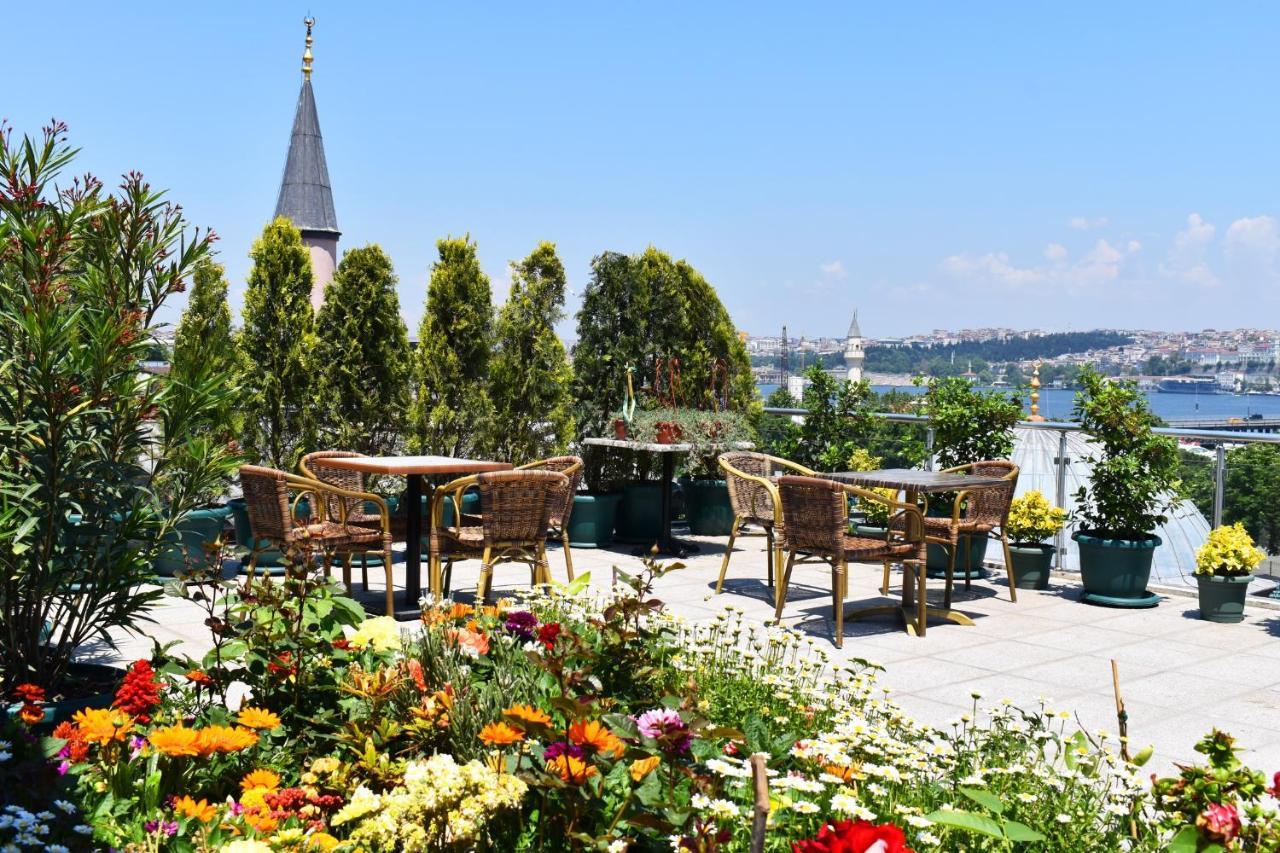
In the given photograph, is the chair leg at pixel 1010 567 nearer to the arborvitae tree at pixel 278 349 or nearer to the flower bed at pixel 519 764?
the flower bed at pixel 519 764

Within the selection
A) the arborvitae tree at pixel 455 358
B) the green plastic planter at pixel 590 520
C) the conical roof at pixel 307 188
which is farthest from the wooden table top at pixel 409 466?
A: the conical roof at pixel 307 188

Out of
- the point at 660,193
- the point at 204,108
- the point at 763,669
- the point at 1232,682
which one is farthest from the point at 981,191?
the point at 763,669

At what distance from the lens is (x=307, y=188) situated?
51.5 feet

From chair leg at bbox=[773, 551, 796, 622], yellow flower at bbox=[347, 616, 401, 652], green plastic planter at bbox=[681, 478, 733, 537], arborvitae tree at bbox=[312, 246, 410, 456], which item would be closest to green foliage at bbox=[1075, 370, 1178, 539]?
chair leg at bbox=[773, 551, 796, 622]

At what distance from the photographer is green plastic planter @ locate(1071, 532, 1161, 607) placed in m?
6.83

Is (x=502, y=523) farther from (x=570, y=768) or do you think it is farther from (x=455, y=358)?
(x=570, y=768)

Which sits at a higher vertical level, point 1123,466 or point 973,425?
point 973,425

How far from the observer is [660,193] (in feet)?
43.2

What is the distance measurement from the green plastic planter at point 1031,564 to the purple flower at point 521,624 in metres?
5.23

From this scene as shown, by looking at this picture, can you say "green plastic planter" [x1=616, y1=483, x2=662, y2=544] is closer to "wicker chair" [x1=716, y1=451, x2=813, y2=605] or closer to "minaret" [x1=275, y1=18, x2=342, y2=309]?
"wicker chair" [x1=716, y1=451, x2=813, y2=605]

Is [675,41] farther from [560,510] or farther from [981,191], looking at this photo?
[981,191]

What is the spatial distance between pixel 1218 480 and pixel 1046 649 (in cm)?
240

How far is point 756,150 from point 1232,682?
35.8ft

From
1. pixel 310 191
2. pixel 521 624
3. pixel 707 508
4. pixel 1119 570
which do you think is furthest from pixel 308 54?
pixel 521 624
